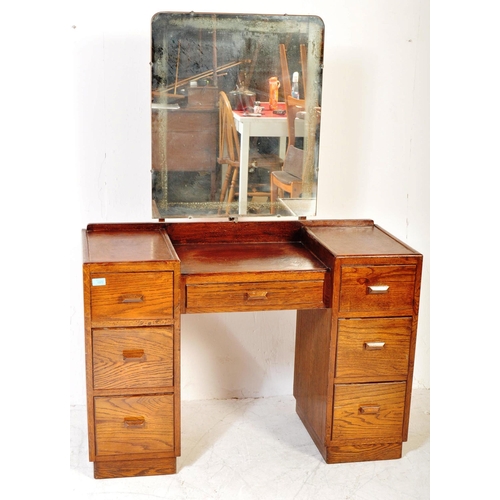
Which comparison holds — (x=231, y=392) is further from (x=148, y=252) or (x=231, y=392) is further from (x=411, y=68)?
(x=411, y=68)

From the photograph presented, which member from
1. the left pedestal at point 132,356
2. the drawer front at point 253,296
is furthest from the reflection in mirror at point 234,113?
the drawer front at point 253,296

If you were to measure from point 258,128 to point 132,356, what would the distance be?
914mm

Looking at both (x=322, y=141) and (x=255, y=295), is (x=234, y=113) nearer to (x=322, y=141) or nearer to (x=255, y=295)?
(x=322, y=141)

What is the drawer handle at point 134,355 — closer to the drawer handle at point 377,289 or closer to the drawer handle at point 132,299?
the drawer handle at point 132,299

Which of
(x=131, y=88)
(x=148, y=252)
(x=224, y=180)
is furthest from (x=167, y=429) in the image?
(x=131, y=88)

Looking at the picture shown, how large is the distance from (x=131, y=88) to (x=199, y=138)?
0.33m

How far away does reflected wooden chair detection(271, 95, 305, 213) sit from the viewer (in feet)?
9.07

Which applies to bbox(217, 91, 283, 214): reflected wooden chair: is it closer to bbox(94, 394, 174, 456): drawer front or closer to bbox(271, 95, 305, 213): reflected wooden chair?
bbox(271, 95, 305, 213): reflected wooden chair

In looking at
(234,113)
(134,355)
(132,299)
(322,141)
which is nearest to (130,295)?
(132,299)

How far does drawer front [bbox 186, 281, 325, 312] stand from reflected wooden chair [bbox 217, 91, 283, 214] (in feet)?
1.36

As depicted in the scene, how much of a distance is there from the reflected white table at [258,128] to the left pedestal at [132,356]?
1.38ft

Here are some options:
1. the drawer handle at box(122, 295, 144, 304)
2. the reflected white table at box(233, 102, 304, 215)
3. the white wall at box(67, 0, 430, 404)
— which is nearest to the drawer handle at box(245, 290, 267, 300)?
the drawer handle at box(122, 295, 144, 304)

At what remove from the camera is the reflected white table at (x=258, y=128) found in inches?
108

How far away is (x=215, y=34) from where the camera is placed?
2.65 meters
